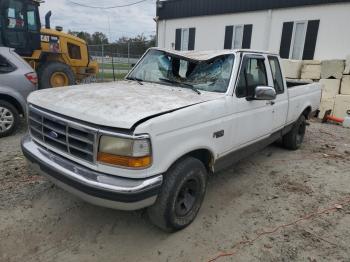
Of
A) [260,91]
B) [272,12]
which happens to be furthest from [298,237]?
[272,12]

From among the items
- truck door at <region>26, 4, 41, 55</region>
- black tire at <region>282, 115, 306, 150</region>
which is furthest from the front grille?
truck door at <region>26, 4, 41, 55</region>

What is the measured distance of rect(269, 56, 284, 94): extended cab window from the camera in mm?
4926

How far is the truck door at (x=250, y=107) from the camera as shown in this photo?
12.6 feet

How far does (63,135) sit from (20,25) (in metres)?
8.40

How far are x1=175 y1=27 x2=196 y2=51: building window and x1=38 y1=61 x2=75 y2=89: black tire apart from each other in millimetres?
9485

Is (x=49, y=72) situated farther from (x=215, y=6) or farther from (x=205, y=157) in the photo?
(x=215, y=6)

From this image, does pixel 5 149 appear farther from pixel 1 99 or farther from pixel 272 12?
pixel 272 12

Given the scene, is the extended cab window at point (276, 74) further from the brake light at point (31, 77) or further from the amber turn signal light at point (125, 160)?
the brake light at point (31, 77)

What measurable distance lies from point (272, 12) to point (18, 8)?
Result: 1045cm

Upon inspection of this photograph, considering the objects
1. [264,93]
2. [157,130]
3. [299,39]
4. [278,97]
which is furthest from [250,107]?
[299,39]

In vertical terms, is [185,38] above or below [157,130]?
above

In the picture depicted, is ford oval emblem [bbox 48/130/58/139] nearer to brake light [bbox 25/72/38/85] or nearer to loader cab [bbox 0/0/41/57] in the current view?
brake light [bbox 25/72/38/85]

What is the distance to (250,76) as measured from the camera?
419 cm

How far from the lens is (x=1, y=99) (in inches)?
237
